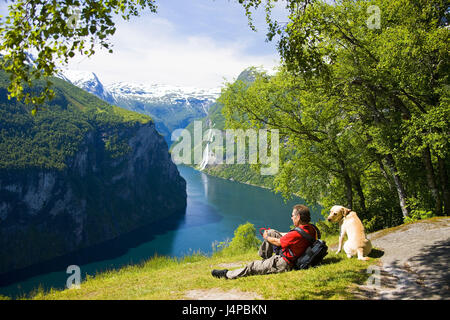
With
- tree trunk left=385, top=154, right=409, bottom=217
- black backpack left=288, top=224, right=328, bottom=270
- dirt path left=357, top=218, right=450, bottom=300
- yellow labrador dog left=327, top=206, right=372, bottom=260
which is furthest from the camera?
tree trunk left=385, top=154, right=409, bottom=217

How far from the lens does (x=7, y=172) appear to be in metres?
140

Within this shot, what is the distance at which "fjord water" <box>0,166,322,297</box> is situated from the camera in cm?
10519

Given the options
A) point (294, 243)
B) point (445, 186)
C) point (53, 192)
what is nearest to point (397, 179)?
point (445, 186)

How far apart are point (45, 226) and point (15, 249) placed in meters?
18.0

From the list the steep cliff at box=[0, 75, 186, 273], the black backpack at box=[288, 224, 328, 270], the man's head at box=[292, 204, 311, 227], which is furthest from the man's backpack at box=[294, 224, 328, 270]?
the steep cliff at box=[0, 75, 186, 273]

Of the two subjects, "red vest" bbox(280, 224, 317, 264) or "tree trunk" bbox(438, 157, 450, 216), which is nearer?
"red vest" bbox(280, 224, 317, 264)

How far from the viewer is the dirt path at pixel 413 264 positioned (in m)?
5.40

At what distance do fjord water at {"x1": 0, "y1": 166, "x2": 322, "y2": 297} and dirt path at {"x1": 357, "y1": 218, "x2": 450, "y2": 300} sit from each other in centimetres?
8231

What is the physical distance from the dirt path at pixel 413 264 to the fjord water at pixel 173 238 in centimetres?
8231

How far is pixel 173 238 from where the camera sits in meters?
129

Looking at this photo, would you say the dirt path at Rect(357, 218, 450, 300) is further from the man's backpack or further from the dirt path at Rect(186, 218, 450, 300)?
the man's backpack

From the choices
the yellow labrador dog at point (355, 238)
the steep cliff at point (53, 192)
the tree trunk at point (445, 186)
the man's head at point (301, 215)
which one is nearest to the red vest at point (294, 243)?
the man's head at point (301, 215)

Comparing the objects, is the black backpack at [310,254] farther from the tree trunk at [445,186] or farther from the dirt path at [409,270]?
→ the tree trunk at [445,186]

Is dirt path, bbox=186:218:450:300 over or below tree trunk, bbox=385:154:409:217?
below
